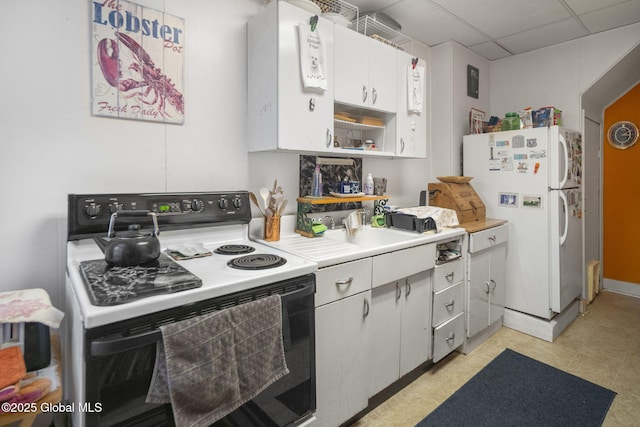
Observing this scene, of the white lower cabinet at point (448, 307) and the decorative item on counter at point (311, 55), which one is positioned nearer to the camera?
the decorative item on counter at point (311, 55)

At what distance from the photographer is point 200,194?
167 centimetres

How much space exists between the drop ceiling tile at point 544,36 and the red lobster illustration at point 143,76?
9.55ft

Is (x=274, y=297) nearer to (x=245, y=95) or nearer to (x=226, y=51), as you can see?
(x=245, y=95)

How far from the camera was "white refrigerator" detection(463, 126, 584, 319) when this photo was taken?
266 cm

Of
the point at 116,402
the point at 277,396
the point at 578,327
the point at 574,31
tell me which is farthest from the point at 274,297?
the point at 574,31

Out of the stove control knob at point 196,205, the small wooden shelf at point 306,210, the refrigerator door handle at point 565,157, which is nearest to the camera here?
the stove control knob at point 196,205

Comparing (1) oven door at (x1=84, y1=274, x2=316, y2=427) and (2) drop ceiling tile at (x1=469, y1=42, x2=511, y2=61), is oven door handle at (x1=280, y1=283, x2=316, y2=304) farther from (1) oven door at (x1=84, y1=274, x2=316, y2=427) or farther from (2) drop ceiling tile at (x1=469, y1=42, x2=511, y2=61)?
(2) drop ceiling tile at (x1=469, y1=42, x2=511, y2=61)

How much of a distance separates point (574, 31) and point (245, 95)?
2.92m

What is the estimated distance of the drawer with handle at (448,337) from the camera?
2.17 meters

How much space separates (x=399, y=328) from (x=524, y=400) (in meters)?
0.86

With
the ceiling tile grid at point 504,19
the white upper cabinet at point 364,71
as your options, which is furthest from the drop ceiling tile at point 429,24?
the white upper cabinet at point 364,71

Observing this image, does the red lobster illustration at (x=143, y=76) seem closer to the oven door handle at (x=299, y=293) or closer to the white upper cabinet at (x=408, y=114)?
the oven door handle at (x=299, y=293)

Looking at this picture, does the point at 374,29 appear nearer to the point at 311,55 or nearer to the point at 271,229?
the point at 311,55

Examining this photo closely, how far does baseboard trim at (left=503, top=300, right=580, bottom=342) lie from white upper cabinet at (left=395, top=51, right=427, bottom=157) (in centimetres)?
167
